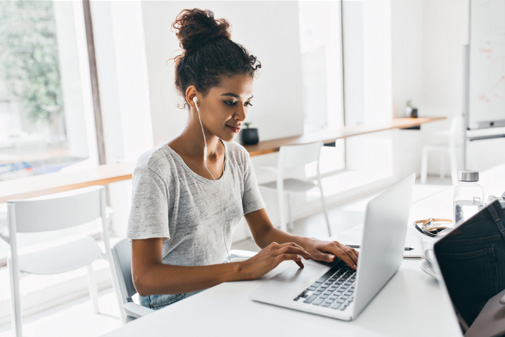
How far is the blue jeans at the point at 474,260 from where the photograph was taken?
70 cm

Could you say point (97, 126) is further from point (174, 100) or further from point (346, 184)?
point (346, 184)

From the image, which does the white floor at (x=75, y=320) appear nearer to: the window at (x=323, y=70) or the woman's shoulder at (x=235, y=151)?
the woman's shoulder at (x=235, y=151)

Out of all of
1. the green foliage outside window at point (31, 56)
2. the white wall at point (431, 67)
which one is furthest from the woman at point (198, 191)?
the white wall at point (431, 67)

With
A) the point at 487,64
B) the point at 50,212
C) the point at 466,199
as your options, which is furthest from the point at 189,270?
the point at 487,64

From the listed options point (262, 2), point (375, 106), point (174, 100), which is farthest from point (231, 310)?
point (375, 106)

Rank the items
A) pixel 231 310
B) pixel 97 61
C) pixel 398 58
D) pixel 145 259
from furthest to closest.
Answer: pixel 398 58 < pixel 97 61 < pixel 145 259 < pixel 231 310

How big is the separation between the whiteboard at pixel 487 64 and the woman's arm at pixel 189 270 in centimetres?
221

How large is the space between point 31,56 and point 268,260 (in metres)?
2.43

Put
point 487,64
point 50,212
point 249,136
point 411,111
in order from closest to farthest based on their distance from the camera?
1. point 50,212
2. point 487,64
3. point 249,136
4. point 411,111

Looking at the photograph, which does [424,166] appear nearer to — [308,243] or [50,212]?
[50,212]

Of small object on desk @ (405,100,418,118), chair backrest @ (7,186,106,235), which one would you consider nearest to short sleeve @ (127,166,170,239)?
chair backrest @ (7,186,106,235)

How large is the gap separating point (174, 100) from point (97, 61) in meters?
0.56

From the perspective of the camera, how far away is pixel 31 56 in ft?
9.62

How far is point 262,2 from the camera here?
12.3 ft
